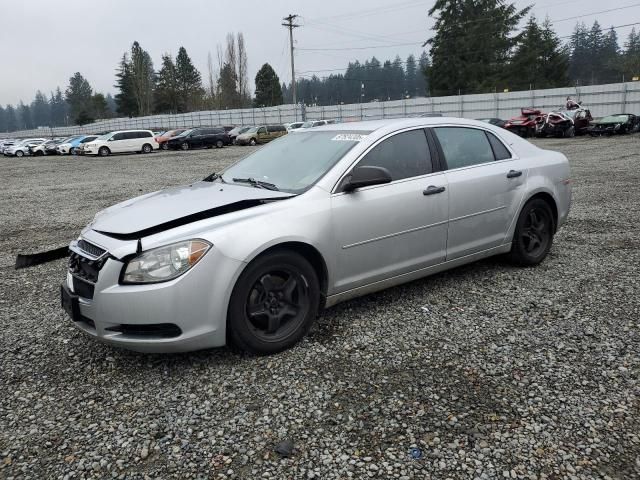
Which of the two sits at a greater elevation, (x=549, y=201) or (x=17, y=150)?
(x=17, y=150)

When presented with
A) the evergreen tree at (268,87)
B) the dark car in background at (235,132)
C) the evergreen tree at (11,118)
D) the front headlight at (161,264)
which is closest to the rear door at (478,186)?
the front headlight at (161,264)

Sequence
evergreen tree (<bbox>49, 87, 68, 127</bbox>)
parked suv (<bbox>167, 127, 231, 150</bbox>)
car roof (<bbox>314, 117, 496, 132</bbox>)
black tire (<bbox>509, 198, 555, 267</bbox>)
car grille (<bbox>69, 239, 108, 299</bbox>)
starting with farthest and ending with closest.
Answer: evergreen tree (<bbox>49, 87, 68, 127</bbox>) < parked suv (<bbox>167, 127, 231, 150</bbox>) < black tire (<bbox>509, 198, 555, 267</bbox>) < car roof (<bbox>314, 117, 496, 132</bbox>) < car grille (<bbox>69, 239, 108, 299</bbox>)

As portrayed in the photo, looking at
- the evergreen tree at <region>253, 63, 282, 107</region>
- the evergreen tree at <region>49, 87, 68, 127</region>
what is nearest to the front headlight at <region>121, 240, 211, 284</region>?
the evergreen tree at <region>253, 63, 282, 107</region>

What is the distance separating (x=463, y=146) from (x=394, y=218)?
1.22 meters

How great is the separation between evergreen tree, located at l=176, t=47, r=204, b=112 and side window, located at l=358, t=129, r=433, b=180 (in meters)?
88.6

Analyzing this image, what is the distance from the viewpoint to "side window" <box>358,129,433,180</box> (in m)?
4.11

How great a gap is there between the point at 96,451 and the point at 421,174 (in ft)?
9.88

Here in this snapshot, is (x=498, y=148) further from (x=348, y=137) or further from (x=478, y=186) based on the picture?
(x=348, y=137)

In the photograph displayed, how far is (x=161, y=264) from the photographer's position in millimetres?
3133

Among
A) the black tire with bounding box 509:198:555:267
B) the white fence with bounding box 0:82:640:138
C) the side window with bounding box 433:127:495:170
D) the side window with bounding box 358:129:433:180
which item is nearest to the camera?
the side window with bounding box 358:129:433:180

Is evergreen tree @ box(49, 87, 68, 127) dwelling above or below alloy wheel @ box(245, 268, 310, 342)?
above

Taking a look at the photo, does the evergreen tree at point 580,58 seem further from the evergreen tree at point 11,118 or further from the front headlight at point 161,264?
the evergreen tree at point 11,118

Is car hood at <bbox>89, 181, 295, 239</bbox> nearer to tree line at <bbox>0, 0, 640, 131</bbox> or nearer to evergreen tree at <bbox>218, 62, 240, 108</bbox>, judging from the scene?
tree line at <bbox>0, 0, 640, 131</bbox>

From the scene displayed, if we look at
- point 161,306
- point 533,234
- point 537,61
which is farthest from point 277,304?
point 537,61
